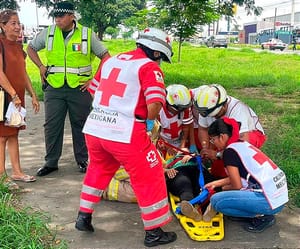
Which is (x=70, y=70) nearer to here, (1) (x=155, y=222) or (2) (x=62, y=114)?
(2) (x=62, y=114)

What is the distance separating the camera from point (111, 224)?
3.84 meters

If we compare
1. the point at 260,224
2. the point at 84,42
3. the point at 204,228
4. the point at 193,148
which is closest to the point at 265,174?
the point at 260,224

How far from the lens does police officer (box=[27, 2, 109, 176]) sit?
4789 mm

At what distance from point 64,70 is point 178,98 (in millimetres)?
1253

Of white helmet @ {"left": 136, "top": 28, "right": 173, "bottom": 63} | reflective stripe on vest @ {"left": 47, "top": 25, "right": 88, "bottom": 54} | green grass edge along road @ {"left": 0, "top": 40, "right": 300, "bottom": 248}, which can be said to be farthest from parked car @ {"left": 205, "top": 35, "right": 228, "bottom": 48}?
Result: white helmet @ {"left": 136, "top": 28, "right": 173, "bottom": 63}

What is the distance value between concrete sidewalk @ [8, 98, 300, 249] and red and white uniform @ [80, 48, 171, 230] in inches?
12.5

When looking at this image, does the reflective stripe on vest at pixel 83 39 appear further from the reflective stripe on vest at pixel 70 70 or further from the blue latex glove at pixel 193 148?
the blue latex glove at pixel 193 148

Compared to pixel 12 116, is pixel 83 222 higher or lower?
lower

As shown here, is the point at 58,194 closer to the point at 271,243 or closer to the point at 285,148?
the point at 271,243

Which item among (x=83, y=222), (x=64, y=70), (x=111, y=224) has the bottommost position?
(x=111, y=224)

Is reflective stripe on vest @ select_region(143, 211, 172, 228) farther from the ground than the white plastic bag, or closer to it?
closer to it

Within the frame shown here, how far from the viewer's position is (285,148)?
19.2 ft

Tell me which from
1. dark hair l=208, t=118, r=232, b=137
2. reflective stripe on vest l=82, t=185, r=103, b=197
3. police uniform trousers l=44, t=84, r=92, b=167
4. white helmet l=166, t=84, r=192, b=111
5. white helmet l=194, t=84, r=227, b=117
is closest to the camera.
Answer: reflective stripe on vest l=82, t=185, r=103, b=197

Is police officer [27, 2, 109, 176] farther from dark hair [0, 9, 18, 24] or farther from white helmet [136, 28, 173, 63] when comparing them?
white helmet [136, 28, 173, 63]
